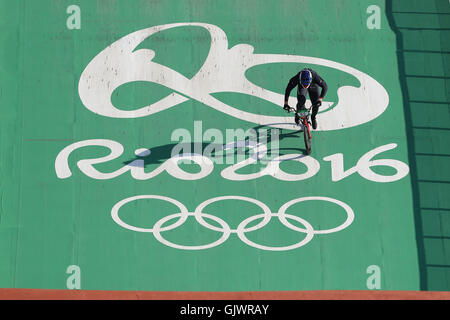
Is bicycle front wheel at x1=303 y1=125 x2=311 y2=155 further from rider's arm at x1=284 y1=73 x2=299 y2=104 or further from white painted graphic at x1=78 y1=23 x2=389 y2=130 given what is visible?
rider's arm at x1=284 y1=73 x2=299 y2=104

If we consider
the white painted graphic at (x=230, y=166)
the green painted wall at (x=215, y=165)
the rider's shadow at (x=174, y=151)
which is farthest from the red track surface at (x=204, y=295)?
the rider's shadow at (x=174, y=151)

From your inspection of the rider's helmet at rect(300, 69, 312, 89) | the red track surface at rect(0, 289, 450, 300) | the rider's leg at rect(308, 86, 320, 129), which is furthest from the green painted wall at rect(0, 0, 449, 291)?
the rider's helmet at rect(300, 69, 312, 89)

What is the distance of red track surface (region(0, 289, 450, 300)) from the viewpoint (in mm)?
16453

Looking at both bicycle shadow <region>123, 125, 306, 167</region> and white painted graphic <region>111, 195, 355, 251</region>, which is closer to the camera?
white painted graphic <region>111, 195, 355, 251</region>

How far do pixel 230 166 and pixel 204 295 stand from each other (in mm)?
3911

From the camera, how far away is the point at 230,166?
64.1 feet

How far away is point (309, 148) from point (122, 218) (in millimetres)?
4758

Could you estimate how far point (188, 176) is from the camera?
63.6 feet

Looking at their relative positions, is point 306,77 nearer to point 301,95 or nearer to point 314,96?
point 301,95

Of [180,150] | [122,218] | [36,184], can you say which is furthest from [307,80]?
[36,184]

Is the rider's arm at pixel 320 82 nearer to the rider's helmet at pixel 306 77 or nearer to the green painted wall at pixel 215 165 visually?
the rider's helmet at pixel 306 77

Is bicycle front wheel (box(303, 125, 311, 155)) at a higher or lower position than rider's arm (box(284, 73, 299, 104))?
lower

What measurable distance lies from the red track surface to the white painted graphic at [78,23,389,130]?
4921mm

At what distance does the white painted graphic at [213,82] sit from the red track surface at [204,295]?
16.1ft
